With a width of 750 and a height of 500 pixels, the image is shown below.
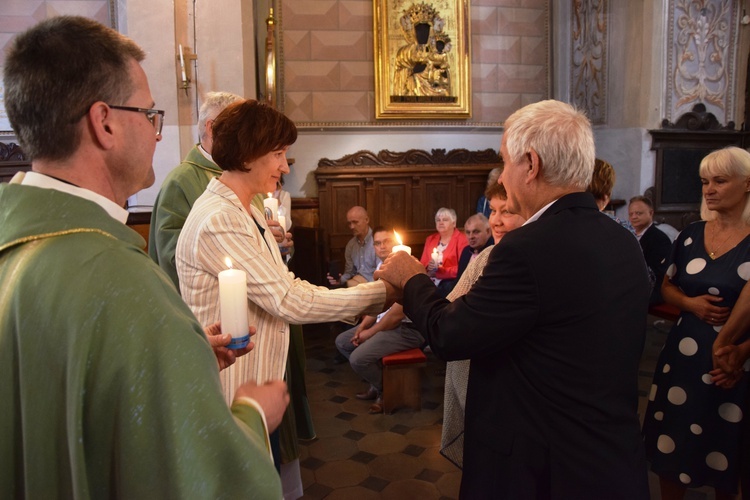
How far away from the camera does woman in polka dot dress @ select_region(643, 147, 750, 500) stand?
8.41ft

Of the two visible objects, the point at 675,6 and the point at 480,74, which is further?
the point at 480,74

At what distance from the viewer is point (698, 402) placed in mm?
2600

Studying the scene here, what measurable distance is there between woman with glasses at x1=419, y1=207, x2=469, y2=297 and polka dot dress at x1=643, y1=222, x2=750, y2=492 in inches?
96.8

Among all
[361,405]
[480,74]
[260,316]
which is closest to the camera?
[260,316]

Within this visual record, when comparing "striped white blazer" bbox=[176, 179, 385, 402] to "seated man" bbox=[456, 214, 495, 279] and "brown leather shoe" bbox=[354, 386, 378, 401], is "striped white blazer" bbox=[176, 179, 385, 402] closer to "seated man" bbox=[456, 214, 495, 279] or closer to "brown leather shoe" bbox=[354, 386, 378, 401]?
"brown leather shoe" bbox=[354, 386, 378, 401]

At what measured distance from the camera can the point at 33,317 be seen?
0.88 metres

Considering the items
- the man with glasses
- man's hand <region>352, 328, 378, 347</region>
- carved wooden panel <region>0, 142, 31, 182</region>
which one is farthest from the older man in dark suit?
carved wooden panel <region>0, 142, 31, 182</region>

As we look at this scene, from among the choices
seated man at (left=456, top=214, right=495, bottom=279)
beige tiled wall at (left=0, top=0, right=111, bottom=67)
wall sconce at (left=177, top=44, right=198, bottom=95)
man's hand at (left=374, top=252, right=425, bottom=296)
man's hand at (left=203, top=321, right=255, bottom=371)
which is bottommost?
seated man at (left=456, top=214, right=495, bottom=279)

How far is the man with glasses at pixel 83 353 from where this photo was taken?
869 millimetres

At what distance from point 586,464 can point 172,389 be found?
1.03 meters

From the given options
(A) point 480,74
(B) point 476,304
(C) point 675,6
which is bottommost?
(B) point 476,304

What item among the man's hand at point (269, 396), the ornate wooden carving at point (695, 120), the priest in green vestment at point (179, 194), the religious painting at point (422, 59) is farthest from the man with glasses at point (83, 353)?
the ornate wooden carving at point (695, 120)

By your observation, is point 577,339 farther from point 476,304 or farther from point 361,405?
point 361,405

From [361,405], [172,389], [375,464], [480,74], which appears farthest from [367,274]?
[172,389]
